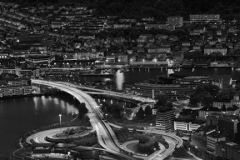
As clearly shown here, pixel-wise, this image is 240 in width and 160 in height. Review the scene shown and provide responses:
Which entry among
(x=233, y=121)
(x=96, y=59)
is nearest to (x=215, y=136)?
(x=233, y=121)

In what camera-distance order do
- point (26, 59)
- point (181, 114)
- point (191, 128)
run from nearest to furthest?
1. point (191, 128)
2. point (181, 114)
3. point (26, 59)

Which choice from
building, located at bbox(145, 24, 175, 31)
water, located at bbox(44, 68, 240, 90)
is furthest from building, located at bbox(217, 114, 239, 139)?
building, located at bbox(145, 24, 175, 31)

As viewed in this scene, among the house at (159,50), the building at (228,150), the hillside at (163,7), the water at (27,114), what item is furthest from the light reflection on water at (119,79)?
the hillside at (163,7)

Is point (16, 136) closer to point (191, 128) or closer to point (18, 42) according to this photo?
point (191, 128)

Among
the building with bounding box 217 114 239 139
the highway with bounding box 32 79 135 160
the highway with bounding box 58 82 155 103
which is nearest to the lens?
the highway with bounding box 32 79 135 160

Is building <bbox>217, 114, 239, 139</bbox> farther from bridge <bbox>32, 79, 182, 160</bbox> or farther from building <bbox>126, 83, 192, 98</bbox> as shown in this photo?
building <bbox>126, 83, 192, 98</bbox>

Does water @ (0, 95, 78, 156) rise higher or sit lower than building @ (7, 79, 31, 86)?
lower

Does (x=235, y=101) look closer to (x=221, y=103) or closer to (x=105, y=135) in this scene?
(x=221, y=103)
